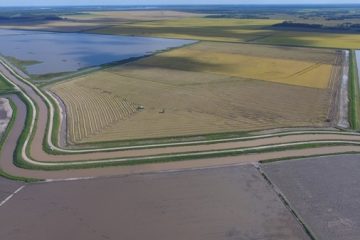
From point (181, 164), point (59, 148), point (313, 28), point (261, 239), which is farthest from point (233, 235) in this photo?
point (313, 28)

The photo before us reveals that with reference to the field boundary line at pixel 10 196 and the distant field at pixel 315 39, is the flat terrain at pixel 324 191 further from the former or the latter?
the distant field at pixel 315 39

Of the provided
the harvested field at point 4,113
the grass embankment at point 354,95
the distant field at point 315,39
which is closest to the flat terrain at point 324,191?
the grass embankment at point 354,95

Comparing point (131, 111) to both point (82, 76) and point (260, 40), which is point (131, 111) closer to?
point (82, 76)

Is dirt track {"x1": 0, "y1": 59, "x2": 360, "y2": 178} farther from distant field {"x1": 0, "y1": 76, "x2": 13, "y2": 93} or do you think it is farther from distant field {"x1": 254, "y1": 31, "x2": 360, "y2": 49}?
distant field {"x1": 254, "y1": 31, "x2": 360, "y2": 49}

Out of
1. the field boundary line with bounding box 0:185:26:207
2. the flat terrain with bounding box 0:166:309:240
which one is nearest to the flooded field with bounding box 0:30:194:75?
the field boundary line with bounding box 0:185:26:207

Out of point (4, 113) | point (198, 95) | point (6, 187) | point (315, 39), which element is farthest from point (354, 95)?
point (315, 39)

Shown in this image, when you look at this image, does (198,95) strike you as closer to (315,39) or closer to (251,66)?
(251,66)
